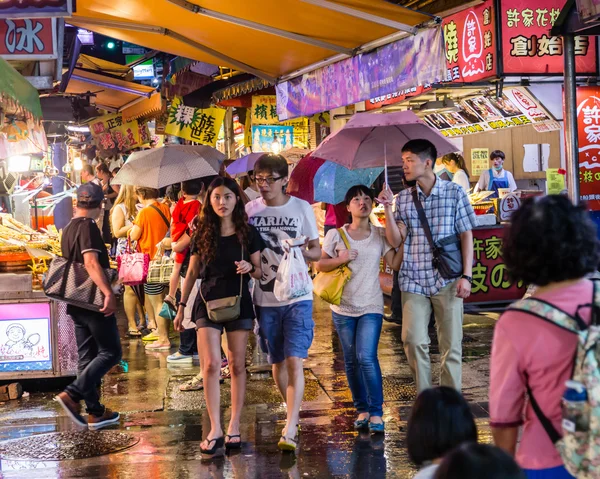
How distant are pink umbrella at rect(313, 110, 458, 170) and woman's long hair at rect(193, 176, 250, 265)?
1329 mm

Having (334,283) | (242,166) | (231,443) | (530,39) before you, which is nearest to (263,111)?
(242,166)

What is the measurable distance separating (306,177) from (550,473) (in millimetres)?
5812

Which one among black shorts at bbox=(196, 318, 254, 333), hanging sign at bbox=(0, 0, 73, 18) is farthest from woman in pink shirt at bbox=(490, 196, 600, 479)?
hanging sign at bbox=(0, 0, 73, 18)

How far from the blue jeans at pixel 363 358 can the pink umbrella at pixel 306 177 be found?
179cm

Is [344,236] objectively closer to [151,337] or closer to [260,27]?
[260,27]

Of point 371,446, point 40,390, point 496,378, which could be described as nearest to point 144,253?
point 40,390

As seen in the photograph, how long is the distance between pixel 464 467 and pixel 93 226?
18.5ft

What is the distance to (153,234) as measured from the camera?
444 inches

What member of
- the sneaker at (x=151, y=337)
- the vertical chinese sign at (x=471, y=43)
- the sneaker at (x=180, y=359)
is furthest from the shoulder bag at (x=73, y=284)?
the vertical chinese sign at (x=471, y=43)

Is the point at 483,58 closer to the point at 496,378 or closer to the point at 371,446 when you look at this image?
the point at 371,446

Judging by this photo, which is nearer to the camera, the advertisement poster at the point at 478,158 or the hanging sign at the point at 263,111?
the advertisement poster at the point at 478,158

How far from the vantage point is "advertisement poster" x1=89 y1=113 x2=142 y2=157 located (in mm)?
25969

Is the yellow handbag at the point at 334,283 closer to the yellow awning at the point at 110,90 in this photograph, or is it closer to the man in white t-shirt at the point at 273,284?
the man in white t-shirt at the point at 273,284

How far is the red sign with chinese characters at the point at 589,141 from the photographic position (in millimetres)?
10234
